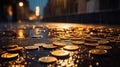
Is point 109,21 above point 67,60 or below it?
above

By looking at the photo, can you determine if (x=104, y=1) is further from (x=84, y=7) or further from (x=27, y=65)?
(x=27, y=65)

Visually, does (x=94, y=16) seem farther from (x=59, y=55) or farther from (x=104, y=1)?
(x=59, y=55)

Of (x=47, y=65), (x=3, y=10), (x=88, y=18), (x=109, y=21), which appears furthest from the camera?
(x=3, y=10)

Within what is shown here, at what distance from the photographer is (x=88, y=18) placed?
8812mm

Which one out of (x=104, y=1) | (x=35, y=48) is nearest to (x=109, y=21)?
(x=104, y=1)

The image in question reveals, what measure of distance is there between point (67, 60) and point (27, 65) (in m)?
0.28

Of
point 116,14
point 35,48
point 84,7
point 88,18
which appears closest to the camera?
point 35,48

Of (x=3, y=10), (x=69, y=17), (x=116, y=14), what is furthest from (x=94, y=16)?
(x=3, y=10)

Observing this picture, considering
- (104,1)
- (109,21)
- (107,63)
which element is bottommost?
(107,63)

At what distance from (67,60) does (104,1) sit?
11269 millimetres

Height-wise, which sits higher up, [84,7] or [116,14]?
[84,7]

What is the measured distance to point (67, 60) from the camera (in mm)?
1119

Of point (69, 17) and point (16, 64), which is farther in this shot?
point (69, 17)

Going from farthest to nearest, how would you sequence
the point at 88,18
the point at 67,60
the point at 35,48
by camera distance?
the point at 88,18 → the point at 35,48 → the point at 67,60
